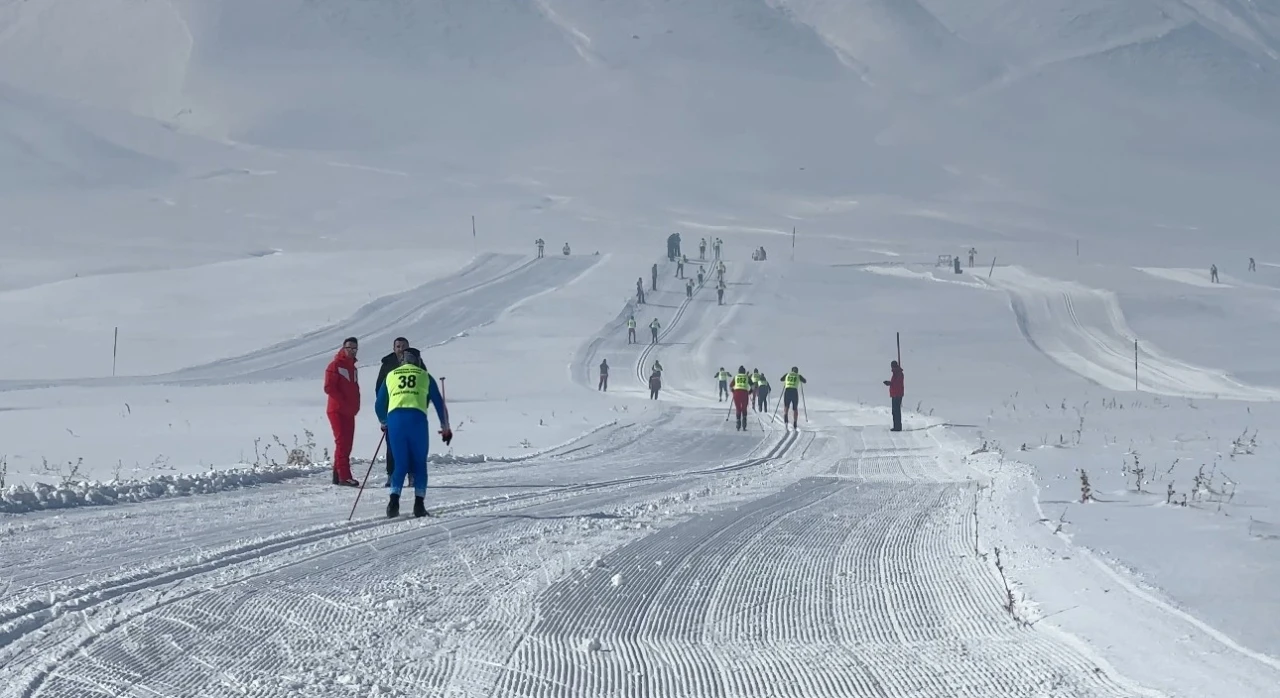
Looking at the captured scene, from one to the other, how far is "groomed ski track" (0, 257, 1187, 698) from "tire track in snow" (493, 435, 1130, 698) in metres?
0.02

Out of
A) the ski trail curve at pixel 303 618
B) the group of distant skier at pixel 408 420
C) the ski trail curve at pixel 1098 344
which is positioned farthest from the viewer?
the ski trail curve at pixel 1098 344

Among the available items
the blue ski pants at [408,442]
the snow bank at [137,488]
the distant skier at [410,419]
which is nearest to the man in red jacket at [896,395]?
the snow bank at [137,488]

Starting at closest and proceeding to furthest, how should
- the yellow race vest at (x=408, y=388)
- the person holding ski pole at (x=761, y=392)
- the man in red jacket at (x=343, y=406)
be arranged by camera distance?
the yellow race vest at (x=408, y=388)
the man in red jacket at (x=343, y=406)
the person holding ski pole at (x=761, y=392)

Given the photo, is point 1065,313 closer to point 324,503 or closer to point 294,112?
point 324,503

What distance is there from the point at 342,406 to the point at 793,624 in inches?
318

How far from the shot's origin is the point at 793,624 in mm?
6738

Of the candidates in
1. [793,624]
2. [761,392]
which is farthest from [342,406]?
[761,392]

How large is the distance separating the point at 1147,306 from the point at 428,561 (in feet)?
180

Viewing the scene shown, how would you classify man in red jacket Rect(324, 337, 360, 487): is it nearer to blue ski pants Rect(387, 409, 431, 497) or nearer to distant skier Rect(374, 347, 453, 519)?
distant skier Rect(374, 347, 453, 519)

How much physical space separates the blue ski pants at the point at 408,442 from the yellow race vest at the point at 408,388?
53 millimetres

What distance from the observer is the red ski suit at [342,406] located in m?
13.7

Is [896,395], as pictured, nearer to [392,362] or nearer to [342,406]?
[342,406]

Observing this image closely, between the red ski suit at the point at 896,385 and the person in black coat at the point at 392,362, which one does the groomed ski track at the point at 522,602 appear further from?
the red ski suit at the point at 896,385

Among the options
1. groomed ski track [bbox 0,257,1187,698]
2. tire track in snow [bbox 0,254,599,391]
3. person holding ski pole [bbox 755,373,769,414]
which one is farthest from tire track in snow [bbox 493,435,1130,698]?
tire track in snow [bbox 0,254,599,391]
